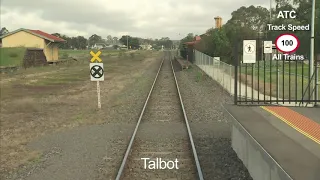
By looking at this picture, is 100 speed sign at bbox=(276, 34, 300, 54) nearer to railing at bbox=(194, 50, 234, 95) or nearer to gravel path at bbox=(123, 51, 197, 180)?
gravel path at bbox=(123, 51, 197, 180)

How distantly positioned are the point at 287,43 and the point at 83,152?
6318 millimetres

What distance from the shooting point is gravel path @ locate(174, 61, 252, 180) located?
6.99m

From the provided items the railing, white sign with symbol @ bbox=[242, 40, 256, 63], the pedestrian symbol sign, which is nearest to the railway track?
white sign with symbol @ bbox=[242, 40, 256, 63]

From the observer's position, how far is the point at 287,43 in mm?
10758

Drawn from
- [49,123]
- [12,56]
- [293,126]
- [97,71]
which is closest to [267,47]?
[293,126]

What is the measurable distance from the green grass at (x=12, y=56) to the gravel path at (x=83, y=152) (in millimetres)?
35324

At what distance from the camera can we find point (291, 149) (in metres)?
5.25

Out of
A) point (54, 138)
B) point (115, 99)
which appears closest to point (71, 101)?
point (115, 99)

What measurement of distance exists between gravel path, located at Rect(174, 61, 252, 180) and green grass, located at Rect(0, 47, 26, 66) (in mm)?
32187

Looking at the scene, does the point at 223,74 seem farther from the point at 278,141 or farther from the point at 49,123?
the point at 278,141

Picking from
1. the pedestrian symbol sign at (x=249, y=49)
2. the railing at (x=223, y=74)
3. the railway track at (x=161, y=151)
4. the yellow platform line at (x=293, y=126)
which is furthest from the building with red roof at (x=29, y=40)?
the yellow platform line at (x=293, y=126)

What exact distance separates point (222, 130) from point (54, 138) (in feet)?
15.3

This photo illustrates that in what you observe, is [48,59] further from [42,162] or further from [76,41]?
[76,41]

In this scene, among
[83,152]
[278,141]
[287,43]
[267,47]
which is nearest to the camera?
[278,141]
